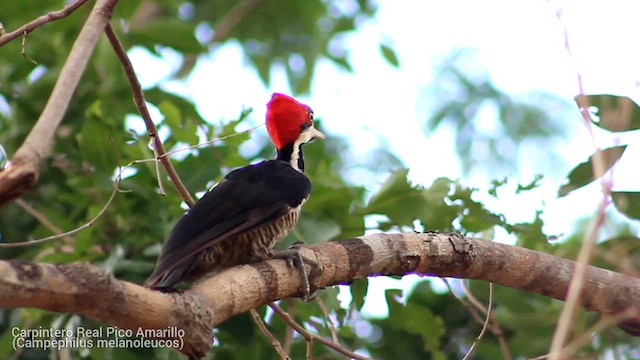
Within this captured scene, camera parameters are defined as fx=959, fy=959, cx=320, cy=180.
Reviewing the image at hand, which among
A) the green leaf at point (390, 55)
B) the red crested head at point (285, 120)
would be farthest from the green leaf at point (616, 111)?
the green leaf at point (390, 55)

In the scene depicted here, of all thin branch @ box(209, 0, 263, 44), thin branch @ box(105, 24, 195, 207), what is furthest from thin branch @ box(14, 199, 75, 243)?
thin branch @ box(209, 0, 263, 44)

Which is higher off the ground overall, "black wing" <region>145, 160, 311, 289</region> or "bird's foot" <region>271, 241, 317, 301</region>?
"black wing" <region>145, 160, 311, 289</region>

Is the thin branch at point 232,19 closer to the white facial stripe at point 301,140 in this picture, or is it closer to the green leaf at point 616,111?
the white facial stripe at point 301,140

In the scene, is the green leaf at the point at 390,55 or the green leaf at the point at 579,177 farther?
the green leaf at the point at 390,55

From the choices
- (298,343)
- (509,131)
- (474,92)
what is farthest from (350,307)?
(474,92)

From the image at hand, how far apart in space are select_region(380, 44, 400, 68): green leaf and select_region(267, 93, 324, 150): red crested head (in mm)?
3822

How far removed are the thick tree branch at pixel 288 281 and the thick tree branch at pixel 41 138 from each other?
23 centimetres

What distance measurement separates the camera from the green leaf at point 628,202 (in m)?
3.81

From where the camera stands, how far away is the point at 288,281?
133 inches

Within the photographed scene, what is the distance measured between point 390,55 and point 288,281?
5.30m

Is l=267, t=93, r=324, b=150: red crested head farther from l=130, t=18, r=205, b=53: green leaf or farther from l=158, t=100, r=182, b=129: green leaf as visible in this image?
l=130, t=18, r=205, b=53: green leaf

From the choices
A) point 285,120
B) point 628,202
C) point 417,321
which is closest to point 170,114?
point 285,120

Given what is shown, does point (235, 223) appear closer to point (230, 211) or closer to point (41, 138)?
point (230, 211)

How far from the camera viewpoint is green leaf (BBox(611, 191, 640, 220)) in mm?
3809
